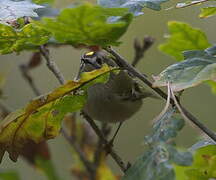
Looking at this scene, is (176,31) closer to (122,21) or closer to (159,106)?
(122,21)

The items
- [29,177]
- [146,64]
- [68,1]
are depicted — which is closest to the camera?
[68,1]

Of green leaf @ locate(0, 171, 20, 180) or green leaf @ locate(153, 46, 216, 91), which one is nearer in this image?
green leaf @ locate(153, 46, 216, 91)

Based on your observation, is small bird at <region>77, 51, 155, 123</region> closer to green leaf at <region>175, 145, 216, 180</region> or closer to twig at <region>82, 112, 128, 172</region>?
twig at <region>82, 112, 128, 172</region>

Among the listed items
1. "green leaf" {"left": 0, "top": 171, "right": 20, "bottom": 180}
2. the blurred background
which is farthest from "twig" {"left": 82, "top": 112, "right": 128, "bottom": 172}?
the blurred background

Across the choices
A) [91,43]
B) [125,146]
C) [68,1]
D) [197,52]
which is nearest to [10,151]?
[91,43]

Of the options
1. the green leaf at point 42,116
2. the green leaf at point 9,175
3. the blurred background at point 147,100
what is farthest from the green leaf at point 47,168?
the blurred background at point 147,100

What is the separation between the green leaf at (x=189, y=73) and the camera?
2.30ft

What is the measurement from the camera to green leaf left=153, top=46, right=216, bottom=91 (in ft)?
2.30

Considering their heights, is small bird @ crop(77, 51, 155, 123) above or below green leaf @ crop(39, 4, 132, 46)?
below

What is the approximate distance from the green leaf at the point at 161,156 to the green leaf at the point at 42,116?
131 millimetres

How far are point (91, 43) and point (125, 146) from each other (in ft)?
9.79

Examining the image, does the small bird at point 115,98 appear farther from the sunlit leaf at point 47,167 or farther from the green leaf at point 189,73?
the green leaf at point 189,73

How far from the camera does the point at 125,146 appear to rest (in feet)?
12.2

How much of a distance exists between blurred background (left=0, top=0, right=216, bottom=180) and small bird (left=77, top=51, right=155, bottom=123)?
1215mm
